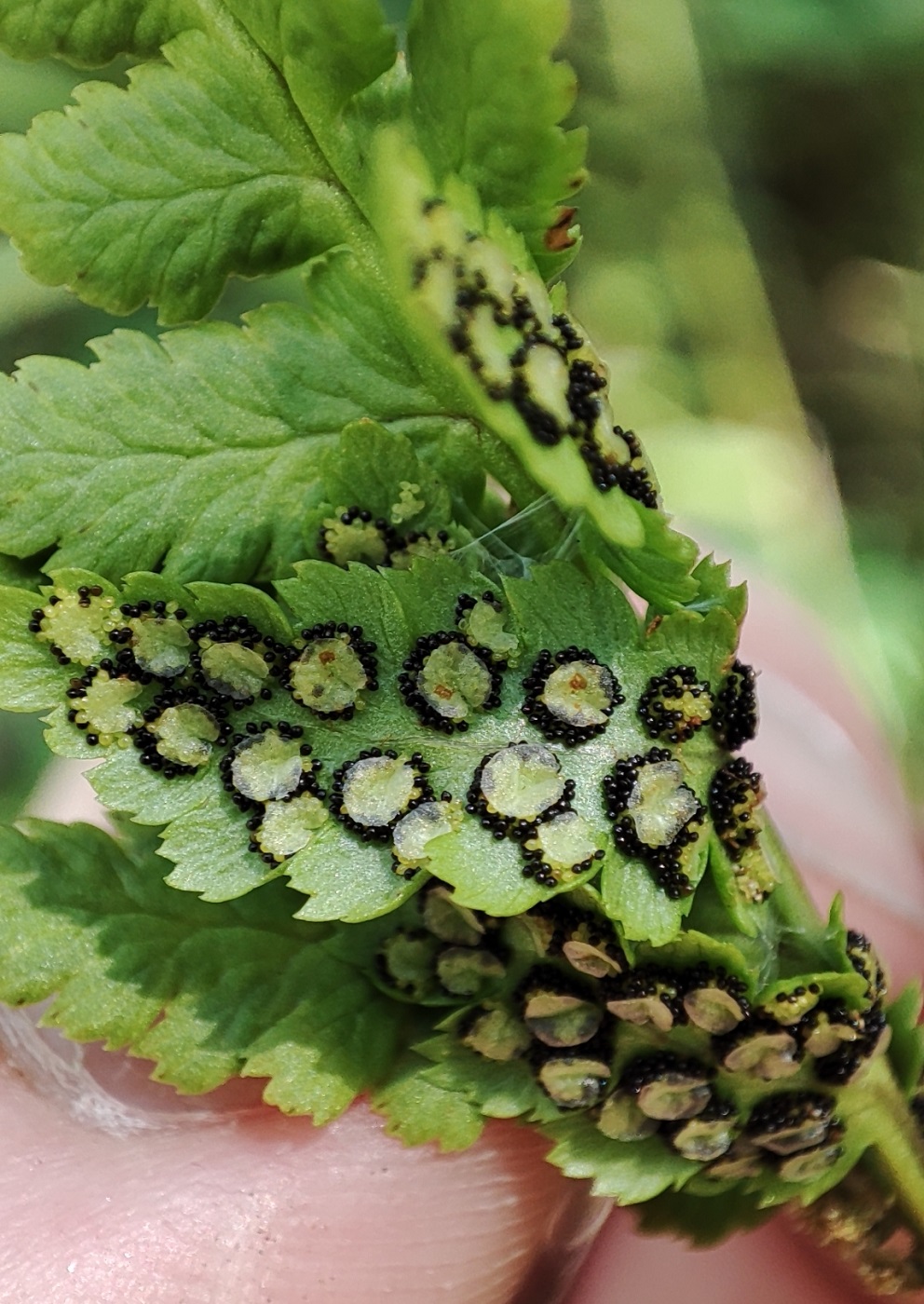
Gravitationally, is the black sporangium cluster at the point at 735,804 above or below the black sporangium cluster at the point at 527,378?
below

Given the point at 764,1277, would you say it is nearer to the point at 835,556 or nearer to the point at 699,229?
the point at 835,556

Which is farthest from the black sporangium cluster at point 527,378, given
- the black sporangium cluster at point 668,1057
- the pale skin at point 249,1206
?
the pale skin at point 249,1206

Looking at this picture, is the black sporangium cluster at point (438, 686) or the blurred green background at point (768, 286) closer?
the black sporangium cluster at point (438, 686)

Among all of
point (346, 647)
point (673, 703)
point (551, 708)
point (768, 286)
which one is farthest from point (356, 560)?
point (768, 286)

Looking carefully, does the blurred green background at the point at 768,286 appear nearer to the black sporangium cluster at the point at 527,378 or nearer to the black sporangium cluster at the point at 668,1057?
the black sporangium cluster at the point at 668,1057

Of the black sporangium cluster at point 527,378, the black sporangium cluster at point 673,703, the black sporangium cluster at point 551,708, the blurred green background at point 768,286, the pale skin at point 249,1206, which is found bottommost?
the pale skin at point 249,1206

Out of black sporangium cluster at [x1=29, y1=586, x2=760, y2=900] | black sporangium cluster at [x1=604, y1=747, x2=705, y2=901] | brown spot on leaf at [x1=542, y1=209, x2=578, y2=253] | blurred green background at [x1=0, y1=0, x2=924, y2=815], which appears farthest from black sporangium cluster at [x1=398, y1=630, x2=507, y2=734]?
blurred green background at [x1=0, y1=0, x2=924, y2=815]

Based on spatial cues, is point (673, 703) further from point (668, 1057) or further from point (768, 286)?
point (768, 286)

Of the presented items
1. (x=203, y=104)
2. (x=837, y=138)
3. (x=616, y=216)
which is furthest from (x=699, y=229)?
(x=203, y=104)
